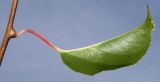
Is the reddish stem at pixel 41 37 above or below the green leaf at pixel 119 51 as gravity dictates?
below

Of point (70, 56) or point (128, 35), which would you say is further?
point (70, 56)

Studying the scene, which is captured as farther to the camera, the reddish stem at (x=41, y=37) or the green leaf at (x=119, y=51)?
the reddish stem at (x=41, y=37)

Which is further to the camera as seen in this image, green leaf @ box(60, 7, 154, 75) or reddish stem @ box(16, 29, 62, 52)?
reddish stem @ box(16, 29, 62, 52)

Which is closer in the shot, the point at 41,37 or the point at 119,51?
the point at 119,51

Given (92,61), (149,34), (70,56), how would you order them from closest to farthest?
(149,34)
(92,61)
(70,56)

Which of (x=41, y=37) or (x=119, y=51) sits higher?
(x=119, y=51)

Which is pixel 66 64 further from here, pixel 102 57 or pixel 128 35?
pixel 128 35

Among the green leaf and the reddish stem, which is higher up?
the green leaf

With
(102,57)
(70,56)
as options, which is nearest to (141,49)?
(102,57)
